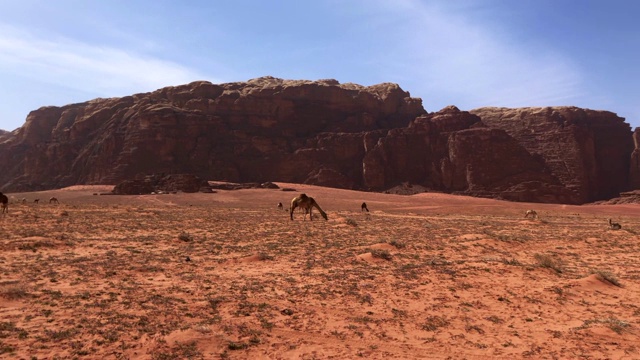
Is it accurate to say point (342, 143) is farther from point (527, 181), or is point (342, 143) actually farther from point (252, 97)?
point (527, 181)

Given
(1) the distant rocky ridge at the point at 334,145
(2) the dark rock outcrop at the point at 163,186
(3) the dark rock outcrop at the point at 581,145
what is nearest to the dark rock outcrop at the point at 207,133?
(1) the distant rocky ridge at the point at 334,145

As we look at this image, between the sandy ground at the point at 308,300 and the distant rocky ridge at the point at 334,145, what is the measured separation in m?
70.6

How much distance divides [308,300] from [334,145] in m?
84.6

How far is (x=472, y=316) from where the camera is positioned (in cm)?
961

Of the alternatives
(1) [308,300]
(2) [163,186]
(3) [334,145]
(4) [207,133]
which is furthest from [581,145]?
(1) [308,300]

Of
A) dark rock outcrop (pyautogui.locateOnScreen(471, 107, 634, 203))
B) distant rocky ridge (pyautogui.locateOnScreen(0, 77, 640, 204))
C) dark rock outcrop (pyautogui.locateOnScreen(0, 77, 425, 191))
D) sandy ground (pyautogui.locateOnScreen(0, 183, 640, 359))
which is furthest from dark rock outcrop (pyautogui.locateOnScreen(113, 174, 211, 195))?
dark rock outcrop (pyautogui.locateOnScreen(471, 107, 634, 203))

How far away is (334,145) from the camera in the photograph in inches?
3711

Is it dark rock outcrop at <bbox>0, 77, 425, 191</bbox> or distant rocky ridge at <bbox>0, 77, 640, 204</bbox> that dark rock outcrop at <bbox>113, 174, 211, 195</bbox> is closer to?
distant rocky ridge at <bbox>0, 77, 640, 204</bbox>

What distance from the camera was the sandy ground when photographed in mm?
7570

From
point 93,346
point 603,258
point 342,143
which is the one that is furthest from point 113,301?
point 342,143

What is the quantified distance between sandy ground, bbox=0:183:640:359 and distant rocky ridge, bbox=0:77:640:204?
70572mm

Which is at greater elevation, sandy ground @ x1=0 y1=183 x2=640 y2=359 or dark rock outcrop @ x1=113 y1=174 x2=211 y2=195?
dark rock outcrop @ x1=113 y1=174 x2=211 y2=195

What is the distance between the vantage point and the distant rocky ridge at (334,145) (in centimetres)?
8662

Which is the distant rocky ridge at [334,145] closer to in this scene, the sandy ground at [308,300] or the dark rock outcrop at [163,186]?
the dark rock outcrop at [163,186]
